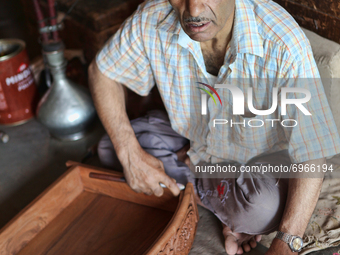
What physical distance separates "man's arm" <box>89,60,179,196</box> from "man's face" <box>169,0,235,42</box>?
0.49m

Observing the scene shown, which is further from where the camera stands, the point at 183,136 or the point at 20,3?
the point at 20,3

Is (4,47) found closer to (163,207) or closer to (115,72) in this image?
(115,72)

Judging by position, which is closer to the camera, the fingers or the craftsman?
the craftsman

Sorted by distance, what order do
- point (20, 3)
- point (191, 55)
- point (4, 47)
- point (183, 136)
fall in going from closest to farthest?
point (191, 55)
point (183, 136)
point (4, 47)
point (20, 3)

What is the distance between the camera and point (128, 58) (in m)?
1.40

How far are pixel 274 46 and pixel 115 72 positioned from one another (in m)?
0.65

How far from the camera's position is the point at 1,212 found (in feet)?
5.55

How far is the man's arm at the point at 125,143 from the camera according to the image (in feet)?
4.40

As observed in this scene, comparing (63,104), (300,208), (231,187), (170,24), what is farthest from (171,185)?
(63,104)

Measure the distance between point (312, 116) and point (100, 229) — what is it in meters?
0.88

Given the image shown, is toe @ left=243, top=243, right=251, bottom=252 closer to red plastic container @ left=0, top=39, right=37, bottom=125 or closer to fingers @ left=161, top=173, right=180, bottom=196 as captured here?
fingers @ left=161, top=173, right=180, bottom=196

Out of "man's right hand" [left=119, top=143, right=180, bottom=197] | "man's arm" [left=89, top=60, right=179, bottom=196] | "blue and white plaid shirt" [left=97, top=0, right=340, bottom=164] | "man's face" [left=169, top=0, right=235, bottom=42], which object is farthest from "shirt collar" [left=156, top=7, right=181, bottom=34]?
"man's right hand" [left=119, top=143, right=180, bottom=197]

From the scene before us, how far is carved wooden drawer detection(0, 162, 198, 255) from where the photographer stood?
1273 mm

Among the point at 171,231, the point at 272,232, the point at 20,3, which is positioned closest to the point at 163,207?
the point at 171,231
